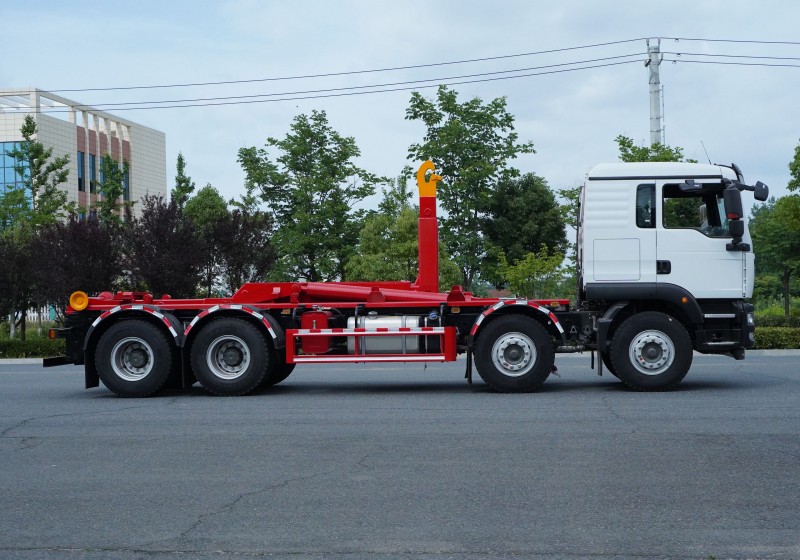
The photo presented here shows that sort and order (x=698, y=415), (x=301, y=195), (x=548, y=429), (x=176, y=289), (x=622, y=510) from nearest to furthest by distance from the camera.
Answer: (x=622, y=510)
(x=548, y=429)
(x=698, y=415)
(x=176, y=289)
(x=301, y=195)

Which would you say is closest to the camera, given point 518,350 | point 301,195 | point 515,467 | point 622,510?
point 622,510

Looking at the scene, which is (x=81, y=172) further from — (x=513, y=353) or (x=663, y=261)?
(x=663, y=261)

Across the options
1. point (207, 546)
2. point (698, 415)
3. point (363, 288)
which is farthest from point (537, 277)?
point (207, 546)

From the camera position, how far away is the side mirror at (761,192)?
12.8 metres

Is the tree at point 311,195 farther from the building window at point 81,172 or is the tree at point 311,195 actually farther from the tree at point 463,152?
the building window at point 81,172

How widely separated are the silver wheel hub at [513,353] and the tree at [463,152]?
2315 cm

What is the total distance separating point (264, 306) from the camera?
44.8 ft

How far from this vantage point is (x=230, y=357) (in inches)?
529

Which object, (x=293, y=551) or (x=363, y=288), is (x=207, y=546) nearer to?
(x=293, y=551)

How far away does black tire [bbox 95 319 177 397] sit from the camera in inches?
533

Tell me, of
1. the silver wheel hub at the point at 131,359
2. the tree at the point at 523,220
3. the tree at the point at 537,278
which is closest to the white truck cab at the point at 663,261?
the silver wheel hub at the point at 131,359

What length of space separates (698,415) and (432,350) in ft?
13.4

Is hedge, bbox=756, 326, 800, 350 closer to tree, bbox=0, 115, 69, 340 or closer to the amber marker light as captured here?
the amber marker light

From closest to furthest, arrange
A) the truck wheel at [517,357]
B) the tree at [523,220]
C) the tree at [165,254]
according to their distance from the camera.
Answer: the truck wheel at [517,357]
the tree at [165,254]
the tree at [523,220]
